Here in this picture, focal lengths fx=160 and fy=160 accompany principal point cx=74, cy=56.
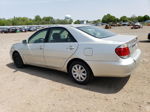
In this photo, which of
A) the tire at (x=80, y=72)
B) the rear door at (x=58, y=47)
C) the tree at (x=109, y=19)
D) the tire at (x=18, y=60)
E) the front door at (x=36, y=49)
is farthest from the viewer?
the tree at (x=109, y=19)

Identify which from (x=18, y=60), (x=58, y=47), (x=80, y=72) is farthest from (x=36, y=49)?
(x=80, y=72)

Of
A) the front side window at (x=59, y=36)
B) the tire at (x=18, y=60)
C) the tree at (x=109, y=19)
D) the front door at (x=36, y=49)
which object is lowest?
the tire at (x=18, y=60)

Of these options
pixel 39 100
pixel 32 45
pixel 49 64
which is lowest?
pixel 39 100

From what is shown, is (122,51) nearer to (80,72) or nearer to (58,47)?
(80,72)

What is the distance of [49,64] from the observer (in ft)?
16.0

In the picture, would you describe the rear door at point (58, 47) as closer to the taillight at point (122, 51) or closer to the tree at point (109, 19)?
the taillight at point (122, 51)

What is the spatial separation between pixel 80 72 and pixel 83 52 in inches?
22.3

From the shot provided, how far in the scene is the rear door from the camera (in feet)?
14.0

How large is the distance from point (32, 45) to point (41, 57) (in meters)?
0.58

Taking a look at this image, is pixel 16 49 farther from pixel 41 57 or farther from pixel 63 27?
pixel 63 27

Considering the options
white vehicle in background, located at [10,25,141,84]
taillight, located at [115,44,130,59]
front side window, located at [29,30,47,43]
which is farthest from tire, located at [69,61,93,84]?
front side window, located at [29,30,47,43]

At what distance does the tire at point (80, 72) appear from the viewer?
4.06 metres

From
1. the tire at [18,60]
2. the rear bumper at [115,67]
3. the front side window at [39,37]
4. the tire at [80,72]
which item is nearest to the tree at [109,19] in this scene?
the tire at [18,60]

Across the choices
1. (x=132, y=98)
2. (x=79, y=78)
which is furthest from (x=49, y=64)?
(x=132, y=98)
